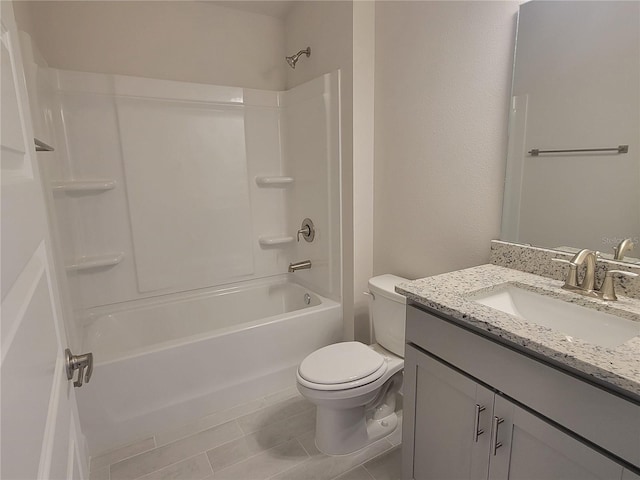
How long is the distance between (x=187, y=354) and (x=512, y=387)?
152 centimetres

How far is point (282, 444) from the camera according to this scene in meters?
1.71

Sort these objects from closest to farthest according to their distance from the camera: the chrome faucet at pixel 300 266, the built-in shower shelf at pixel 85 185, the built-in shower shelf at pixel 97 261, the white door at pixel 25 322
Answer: the white door at pixel 25 322, the built-in shower shelf at pixel 85 185, the built-in shower shelf at pixel 97 261, the chrome faucet at pixel 300 266

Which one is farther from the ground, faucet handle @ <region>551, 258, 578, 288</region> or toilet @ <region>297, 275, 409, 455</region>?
faucet handle @ <region>551, 258, 578, 288</region>

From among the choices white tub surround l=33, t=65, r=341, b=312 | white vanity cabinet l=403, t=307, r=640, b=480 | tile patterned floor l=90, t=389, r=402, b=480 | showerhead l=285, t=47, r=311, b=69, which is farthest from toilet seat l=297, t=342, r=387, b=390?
showerhead l=285, t=47, r=311, b=69

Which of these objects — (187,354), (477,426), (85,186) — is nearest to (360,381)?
(477,426)

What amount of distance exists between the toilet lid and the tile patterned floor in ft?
1.39

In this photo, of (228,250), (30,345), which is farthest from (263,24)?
(30,345)

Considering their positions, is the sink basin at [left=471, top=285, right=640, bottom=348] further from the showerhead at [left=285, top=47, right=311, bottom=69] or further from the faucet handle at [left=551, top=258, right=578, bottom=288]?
the showerhead at [left=285, top=47, right=311, bottom=69]

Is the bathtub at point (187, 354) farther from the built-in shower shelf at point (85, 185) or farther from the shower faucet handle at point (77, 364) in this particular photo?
the shower faucet handle at point (77, 364)

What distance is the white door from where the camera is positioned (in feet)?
1.31

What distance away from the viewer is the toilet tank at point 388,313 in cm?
172

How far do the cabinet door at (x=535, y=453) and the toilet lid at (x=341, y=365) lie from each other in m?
0.63

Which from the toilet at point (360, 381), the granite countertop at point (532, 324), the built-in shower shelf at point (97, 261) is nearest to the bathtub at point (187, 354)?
the built-in shower shelf at point (97, 261)

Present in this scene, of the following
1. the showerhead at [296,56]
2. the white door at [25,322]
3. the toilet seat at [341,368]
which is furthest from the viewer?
the showerhead at [296,56]
